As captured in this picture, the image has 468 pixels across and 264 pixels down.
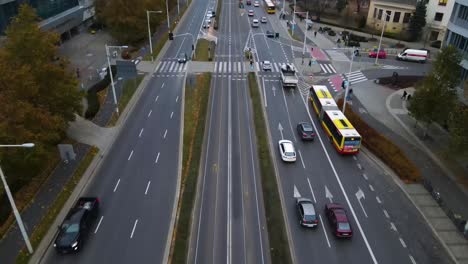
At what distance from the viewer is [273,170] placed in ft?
129

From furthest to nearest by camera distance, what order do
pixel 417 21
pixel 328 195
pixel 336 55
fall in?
pixel 417 21 < pixel 336 55 < pixel 328 195

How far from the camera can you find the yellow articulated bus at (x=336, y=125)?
1634 inches

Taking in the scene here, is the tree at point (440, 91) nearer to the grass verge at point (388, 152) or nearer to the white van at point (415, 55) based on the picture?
the grass verge at point (388, 152)

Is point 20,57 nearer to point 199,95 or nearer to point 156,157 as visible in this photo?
point 156,157

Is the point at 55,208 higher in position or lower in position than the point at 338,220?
lower

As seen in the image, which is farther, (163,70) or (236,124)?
(163,70)

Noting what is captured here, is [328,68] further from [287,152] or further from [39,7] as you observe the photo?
[39,7]

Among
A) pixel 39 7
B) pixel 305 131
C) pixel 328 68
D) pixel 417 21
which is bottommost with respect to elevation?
pixel 305 131

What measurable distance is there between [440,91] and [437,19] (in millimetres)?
55940

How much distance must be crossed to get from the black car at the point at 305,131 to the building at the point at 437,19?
58.9m

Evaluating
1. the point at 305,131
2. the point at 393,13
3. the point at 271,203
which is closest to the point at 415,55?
the point at 393,13

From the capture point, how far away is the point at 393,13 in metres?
92.6

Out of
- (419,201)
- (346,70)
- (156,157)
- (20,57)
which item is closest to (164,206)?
(156,157)

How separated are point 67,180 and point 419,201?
35992 mm
